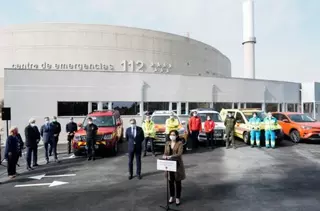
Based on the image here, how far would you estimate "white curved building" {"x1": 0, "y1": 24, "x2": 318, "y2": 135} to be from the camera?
1845 centimetres

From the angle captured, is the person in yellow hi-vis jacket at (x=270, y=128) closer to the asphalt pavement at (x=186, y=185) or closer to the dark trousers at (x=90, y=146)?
the asphalt pavement at (x=186, y=185)

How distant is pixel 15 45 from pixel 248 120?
31754 millimetres

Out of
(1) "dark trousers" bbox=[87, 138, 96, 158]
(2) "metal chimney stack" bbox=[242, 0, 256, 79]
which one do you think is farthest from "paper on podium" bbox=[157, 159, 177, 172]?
(2) "metal chimney stack" bbox=[242, 0, 256, 79]

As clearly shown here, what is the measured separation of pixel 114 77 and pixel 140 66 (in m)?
17.8

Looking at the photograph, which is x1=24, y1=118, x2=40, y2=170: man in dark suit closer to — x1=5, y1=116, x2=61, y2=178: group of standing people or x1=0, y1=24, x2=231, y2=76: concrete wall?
x1=5, y1=116, x2=61, y2=178: group of standing people

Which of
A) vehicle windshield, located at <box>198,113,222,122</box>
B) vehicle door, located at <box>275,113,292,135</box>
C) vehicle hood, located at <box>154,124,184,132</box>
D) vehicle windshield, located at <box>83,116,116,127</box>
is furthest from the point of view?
vehicle door, located at <box>275,113,292,135</box>

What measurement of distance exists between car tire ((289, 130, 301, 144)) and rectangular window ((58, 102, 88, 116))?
43.9ft

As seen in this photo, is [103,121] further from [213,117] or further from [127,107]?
[127,107]

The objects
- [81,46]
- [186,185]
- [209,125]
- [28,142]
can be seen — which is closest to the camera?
[186,185]

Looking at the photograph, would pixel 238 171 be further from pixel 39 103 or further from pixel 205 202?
pixel 39 103

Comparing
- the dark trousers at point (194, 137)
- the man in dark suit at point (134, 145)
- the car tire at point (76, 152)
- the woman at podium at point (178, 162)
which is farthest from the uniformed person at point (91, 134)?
the woman at podium at point (178, 162)

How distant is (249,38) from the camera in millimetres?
45906

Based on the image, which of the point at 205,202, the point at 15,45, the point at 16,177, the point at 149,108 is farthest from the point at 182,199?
the point at 15,45

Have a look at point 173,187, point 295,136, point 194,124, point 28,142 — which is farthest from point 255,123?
point 28,142
